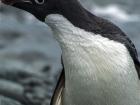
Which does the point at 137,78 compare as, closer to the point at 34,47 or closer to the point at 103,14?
the point at 34,47

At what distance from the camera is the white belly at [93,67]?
4.86m

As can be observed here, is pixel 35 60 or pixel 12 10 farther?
pixel 12 10

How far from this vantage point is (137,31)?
13.0 m

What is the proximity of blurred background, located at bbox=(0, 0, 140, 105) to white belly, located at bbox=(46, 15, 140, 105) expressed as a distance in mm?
2046

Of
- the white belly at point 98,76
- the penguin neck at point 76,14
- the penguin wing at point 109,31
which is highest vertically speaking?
the penguin neck at point 76,14

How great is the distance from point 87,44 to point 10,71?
4.88 meters

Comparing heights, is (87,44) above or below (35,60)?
above

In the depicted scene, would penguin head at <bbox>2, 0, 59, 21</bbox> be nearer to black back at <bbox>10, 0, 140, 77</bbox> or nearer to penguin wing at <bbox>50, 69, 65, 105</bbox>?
black back at <bbox>10, 0, 140, 77</bbox>

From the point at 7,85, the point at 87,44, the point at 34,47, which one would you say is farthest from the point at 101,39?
the point at 34,47

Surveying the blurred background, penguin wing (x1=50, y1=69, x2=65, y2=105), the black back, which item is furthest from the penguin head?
the blurred background

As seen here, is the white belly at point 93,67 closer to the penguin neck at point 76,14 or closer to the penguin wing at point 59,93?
the penguin neck at point 76,14

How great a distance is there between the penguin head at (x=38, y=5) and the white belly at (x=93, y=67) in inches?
2.1

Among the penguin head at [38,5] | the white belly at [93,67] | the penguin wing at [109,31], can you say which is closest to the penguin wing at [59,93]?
the white belly at [93,67]

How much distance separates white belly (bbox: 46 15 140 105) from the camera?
4.86 metres
